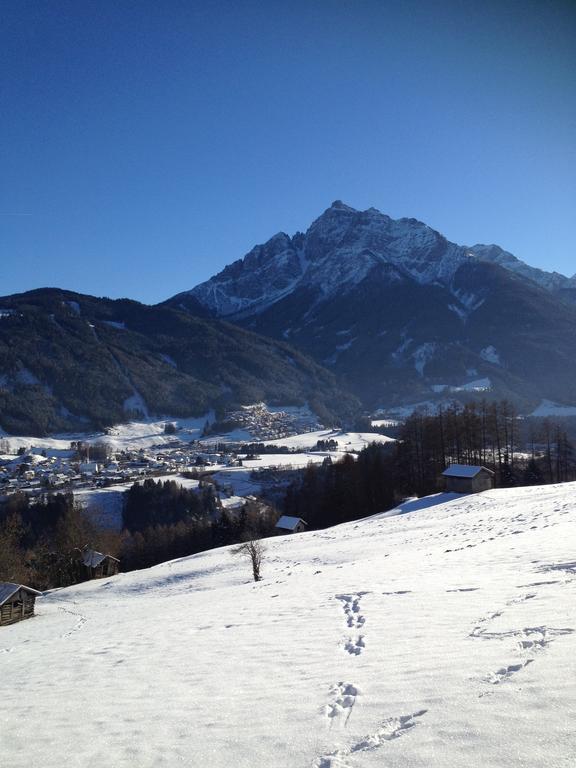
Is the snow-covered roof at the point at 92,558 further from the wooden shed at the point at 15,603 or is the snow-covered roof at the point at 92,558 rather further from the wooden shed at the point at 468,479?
the wooden shed at the point at 468,479

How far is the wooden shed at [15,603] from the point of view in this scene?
3975 cm

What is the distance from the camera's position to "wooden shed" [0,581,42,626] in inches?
1565

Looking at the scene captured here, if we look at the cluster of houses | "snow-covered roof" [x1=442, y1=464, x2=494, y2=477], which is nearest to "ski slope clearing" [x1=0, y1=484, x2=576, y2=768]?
"snow-covered roof" [x1=442, y1=464, x2=494, y2=477]

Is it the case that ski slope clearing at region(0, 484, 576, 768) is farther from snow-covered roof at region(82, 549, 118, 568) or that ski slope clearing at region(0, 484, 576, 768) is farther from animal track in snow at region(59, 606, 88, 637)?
snow-covered roof at region(82, 549, 118, 568)

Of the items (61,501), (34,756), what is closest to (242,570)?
(34,756)

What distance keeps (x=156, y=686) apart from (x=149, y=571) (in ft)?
134

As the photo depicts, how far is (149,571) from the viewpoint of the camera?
48.7 meters

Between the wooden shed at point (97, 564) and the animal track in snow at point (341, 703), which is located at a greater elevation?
the animal track in snow at point (341, 703)

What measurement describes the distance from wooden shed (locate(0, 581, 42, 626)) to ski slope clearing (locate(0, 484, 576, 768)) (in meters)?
21.3

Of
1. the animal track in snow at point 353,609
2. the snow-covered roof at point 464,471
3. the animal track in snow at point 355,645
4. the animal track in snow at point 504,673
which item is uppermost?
the animal track in snow at point 504,673

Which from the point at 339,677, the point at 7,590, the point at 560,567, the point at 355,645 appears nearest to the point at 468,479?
the point at 560,567

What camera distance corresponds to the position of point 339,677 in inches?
357

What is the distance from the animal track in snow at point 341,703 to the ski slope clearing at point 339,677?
0.04 m

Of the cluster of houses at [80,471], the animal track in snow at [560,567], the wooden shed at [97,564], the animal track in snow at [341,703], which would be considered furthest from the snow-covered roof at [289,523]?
the cluster of houses at [80,471]
